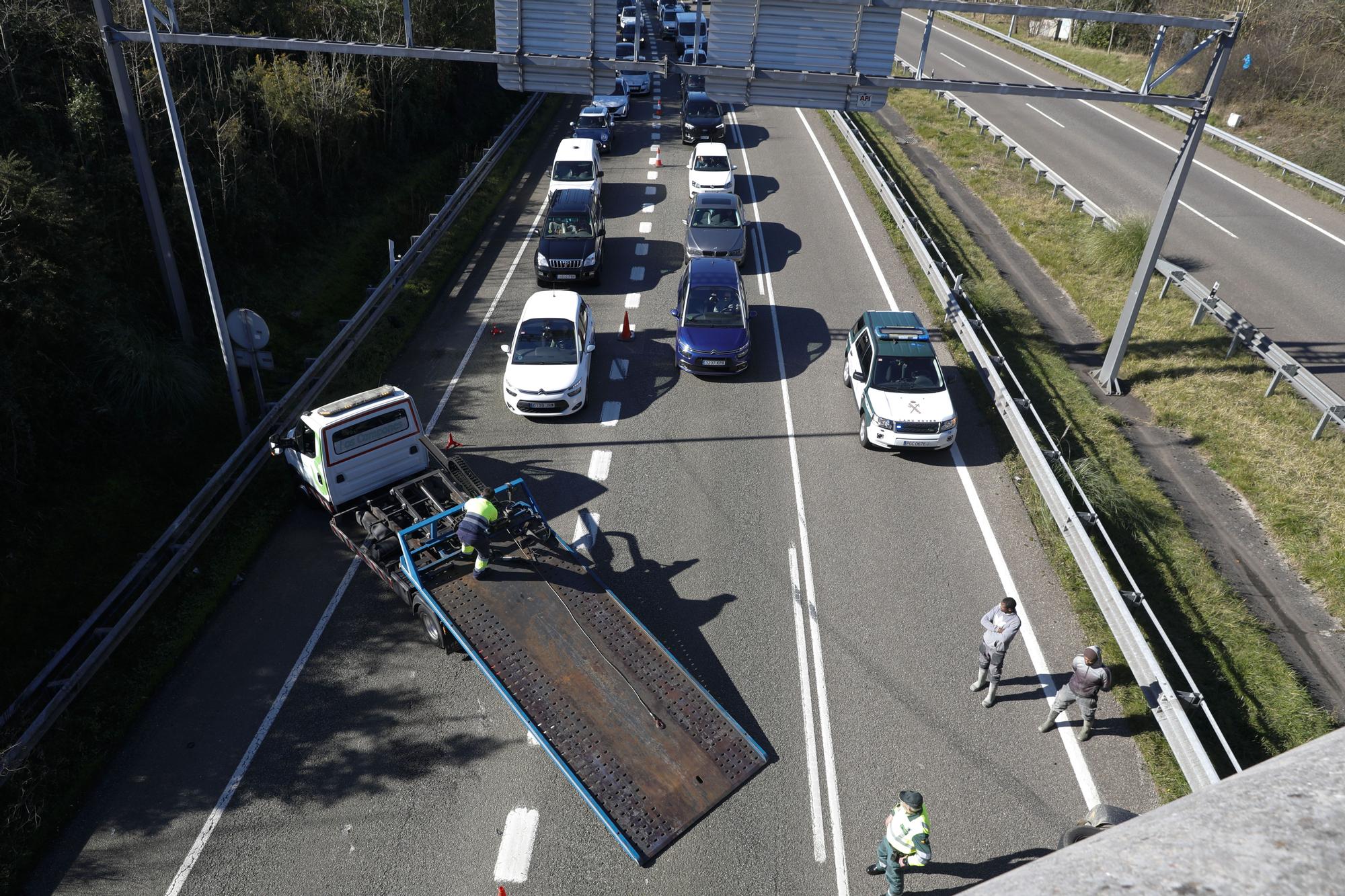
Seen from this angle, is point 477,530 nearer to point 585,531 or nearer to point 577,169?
point 585,531

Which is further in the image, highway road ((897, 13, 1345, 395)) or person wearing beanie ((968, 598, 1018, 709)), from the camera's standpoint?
highway road ((897, 13, 1345, 395))

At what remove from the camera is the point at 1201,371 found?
705 inches

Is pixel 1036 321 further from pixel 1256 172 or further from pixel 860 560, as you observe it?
pixel 1256 172

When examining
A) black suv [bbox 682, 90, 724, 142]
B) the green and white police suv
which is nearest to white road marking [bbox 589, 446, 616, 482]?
the green and white police suv

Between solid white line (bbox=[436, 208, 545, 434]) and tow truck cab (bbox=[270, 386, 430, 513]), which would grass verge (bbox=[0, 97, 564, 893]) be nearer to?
tow truck cab (bbox=[270, 386, 430, 513])

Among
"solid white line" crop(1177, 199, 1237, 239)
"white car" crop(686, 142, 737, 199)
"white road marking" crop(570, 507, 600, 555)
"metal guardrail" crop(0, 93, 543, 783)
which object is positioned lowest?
"white road marking" crop(570, 507, 600, 555)

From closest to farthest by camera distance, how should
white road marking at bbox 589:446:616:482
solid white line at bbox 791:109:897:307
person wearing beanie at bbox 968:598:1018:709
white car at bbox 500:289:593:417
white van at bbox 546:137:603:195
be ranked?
person wearing beanie at bbox 968:598:1018:709 → white road marking at bbox 589:446:616:482 → white car at bbox 500:289:593:417 → solid white line at bbox 791:109:897:307 → white van at bbox 546:137:603:195

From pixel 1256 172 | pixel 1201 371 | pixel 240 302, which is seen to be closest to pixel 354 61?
pixel 240 302

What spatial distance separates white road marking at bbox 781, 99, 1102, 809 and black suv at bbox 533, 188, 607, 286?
10.1 meters

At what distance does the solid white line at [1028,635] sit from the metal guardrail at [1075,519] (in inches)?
36.8

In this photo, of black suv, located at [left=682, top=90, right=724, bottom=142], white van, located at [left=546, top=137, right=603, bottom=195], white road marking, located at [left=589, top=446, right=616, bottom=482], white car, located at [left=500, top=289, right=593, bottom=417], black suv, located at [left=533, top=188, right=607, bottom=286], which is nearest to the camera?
white road marking, located at [left=589, top=446, right=616, bottom=482]

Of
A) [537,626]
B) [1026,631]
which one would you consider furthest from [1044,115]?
[537,626]

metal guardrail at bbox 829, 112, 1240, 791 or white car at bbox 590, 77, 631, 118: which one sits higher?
white car at bbox 590, 77, 631, 118

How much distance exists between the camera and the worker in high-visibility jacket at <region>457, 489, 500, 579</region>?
10258 millimetres
